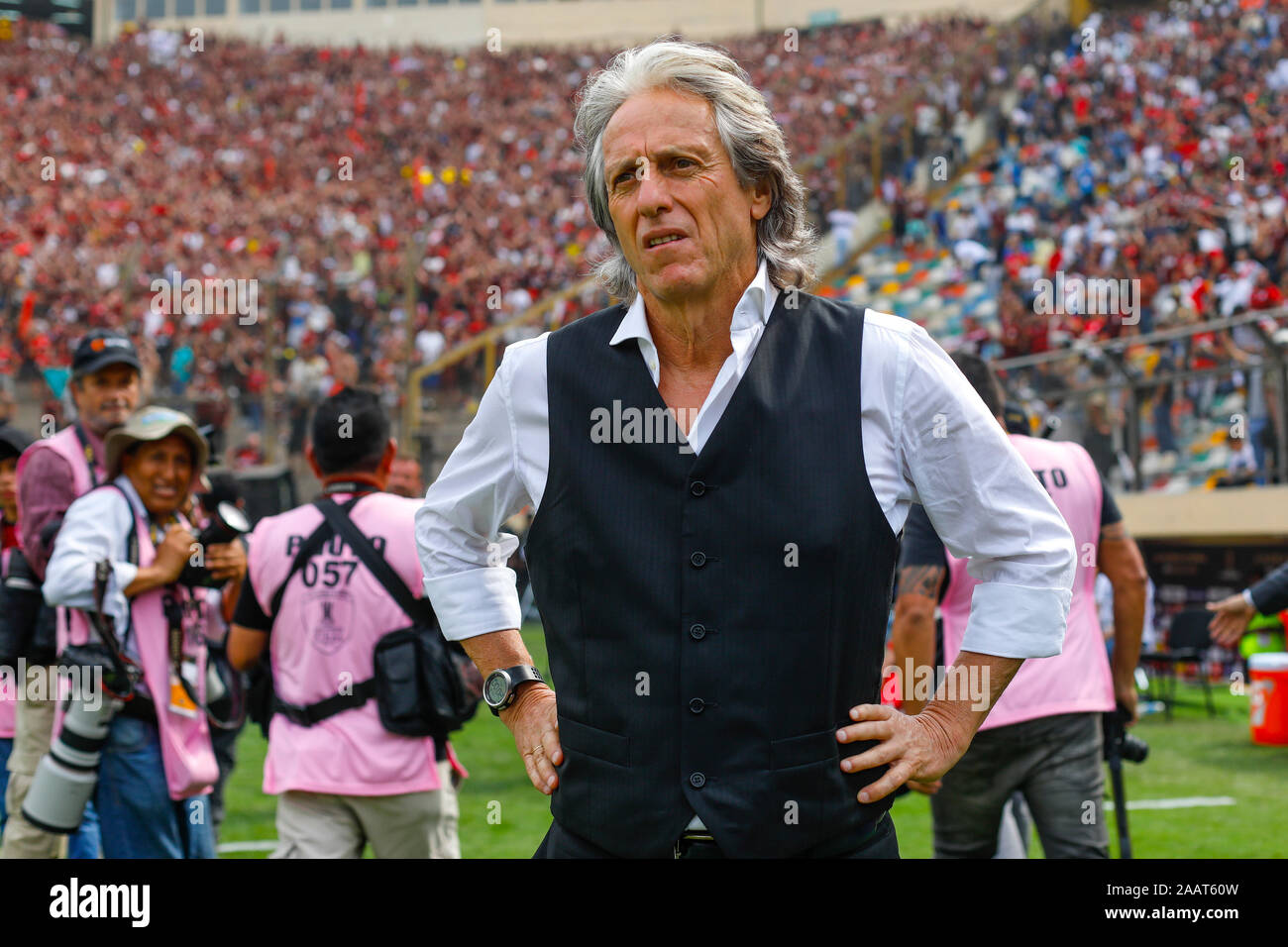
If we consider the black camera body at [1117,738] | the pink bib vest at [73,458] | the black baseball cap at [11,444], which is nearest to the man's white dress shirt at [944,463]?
the black camera body at [1117,738]

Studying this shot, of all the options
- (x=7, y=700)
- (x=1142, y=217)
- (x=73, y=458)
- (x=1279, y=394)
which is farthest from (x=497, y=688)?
(x=1142, y=217)

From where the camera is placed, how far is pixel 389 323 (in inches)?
874

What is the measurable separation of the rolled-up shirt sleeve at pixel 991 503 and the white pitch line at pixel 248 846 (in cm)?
Answer: 514

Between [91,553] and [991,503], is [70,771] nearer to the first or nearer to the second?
[91,553]

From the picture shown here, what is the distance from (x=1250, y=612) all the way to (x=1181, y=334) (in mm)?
8081

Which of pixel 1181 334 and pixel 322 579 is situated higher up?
pixel 1181 334

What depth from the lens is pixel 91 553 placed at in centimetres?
419

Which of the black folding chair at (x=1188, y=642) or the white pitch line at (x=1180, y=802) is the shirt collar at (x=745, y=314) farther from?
the black folding chair at (x=1188, y=642)

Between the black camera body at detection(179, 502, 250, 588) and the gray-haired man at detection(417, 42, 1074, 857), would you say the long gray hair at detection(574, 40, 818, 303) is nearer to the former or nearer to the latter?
the gray-haired man at detection(417, 42, 1074, 857)

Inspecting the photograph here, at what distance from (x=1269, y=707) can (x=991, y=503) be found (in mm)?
7728
